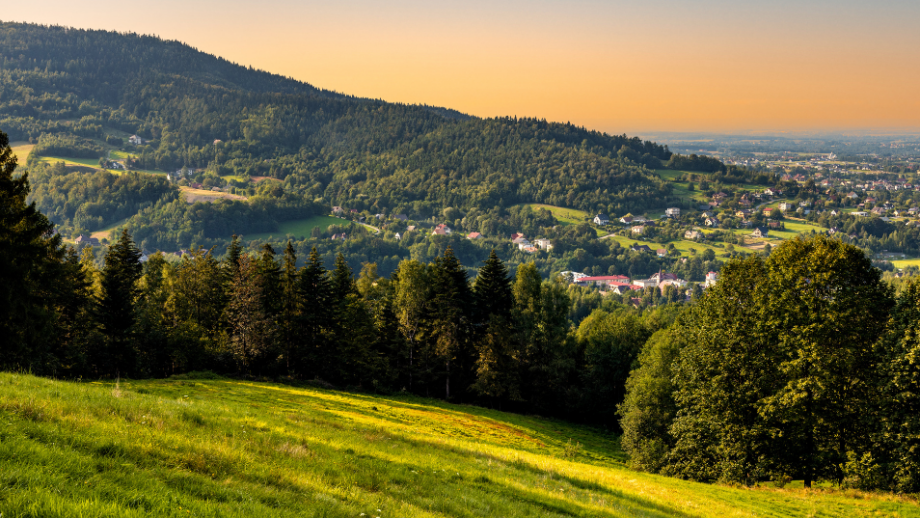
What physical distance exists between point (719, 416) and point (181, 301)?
50.3 metres

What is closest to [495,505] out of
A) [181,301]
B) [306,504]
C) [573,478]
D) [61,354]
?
[306,504]

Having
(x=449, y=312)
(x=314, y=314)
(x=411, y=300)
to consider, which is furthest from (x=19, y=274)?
(x=449, y=312)

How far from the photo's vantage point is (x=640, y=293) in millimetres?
174375

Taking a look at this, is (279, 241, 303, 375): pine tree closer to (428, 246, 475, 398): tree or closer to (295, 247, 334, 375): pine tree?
(295, 247, 334, 375): pine tree

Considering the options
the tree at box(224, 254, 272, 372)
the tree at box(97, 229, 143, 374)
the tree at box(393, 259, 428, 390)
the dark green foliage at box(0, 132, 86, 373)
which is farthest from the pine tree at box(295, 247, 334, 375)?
the dark green foliage at box(0, 132, 86, 373)

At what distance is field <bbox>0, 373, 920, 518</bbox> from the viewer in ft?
23.9

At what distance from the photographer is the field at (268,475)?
7285 millimetres

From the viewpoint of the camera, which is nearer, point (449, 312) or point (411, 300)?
point (411, 300)

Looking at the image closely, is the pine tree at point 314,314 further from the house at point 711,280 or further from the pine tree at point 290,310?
the house at point 711,280

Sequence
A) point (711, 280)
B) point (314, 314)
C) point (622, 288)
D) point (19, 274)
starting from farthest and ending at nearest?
1. point (622, 288)
2. point (711, 280)
3. point (314, 314)
4. point (19, 274)

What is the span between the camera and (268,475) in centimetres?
1017

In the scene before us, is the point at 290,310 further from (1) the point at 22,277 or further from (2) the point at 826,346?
(2) the point at 826,346

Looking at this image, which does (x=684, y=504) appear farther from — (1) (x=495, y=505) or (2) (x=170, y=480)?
(2) (x=170, y=480)

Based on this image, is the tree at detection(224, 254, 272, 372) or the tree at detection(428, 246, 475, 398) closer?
the tree at detection(224, 254, 272, 372)
